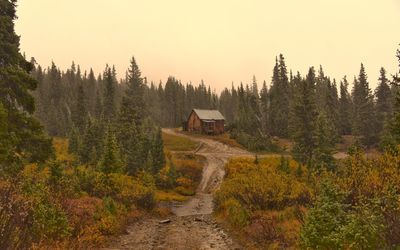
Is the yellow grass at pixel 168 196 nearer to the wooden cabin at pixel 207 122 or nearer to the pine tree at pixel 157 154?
the pine tree at pixel 157 154

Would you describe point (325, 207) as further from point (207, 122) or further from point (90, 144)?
point (207, 122)

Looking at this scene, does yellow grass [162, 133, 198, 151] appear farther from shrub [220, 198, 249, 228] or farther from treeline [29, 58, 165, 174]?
shrub [220, 198, 249, 228]

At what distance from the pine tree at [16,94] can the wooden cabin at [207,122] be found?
58979 mm

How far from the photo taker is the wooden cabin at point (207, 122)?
8219 centimetres

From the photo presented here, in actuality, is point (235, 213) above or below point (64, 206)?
below

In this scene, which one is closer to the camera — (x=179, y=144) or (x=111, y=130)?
(x=111, y=130)

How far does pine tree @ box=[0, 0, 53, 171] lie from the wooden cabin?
5898 centimetres

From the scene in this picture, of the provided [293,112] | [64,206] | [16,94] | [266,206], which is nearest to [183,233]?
[266,206]

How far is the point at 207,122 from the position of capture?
82.3m

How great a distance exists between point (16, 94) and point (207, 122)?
60.5 meters

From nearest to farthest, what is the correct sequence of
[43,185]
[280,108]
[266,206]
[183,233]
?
[43,185] → [183,233] → [266,206] → [280,108]

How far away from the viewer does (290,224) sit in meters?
17.4

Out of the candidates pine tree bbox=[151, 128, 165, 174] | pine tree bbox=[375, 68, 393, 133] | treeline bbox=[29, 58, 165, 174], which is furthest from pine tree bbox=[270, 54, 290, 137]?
pine tree bbox=[151, 128, 165, 174]

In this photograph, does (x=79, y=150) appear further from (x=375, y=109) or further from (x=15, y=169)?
(x=375, y=109)
